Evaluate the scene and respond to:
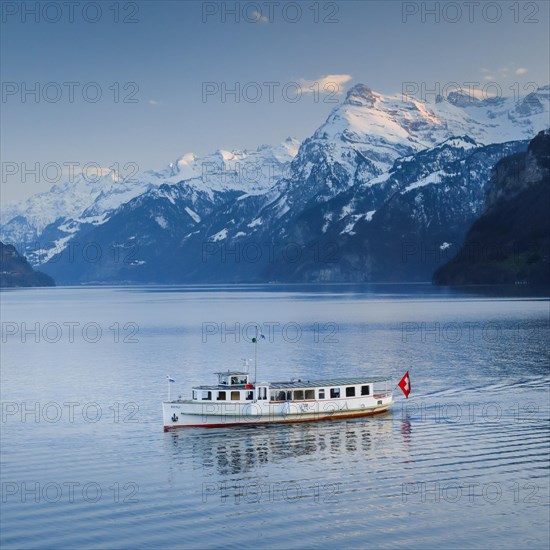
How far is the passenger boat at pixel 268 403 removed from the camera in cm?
8956

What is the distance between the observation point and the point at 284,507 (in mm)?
60875

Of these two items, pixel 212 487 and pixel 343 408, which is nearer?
pixel 212 487

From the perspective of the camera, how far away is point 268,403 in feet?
300

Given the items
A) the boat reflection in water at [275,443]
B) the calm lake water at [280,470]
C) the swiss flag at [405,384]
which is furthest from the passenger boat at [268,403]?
the swiss flag at [405,384]

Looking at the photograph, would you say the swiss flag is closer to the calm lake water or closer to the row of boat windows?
the calm lake water

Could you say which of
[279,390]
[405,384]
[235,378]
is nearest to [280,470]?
[279,390]

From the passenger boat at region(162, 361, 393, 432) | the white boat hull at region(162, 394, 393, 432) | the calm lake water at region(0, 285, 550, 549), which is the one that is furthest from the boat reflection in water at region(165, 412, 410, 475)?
the passenger boat at region(162, 361, 393, 432)

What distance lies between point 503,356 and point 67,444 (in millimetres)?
83635

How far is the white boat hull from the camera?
89.2 metres

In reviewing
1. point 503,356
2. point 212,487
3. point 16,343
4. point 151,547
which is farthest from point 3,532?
point 16,343

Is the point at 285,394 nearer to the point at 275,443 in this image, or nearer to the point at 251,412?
the point at 251,412

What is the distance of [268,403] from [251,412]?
2.01 metres

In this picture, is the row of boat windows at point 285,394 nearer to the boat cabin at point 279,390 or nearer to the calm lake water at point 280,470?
the boat cabin at point 279,390

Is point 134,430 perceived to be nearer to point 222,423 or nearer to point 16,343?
point 222,423
